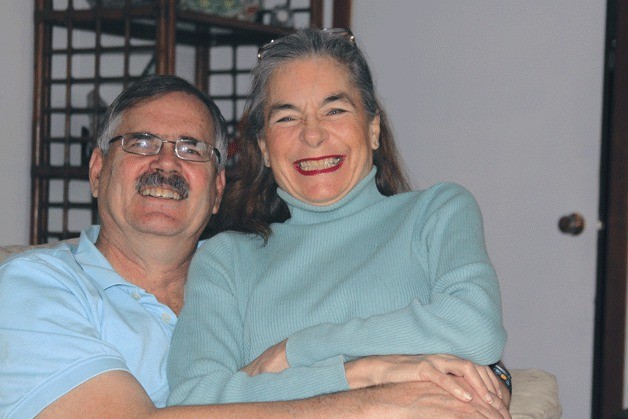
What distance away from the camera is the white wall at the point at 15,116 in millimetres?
3068

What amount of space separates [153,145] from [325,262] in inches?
17.0

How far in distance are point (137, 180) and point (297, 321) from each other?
1.46ft

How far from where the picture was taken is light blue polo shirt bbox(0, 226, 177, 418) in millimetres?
1469

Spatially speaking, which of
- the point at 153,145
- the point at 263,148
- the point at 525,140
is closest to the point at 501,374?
the point at 263,148

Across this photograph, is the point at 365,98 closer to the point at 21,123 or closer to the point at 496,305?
the point at 496,305

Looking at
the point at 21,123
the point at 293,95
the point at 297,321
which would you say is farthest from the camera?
the point at 21,123

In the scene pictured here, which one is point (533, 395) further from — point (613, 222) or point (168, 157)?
point (613, 222)

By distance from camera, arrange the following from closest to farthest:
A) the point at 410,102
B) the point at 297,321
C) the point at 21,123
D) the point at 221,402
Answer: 1. the point at 221,402
2. the point at 297,321
3. the point at 21,123
4. the point at 410,102

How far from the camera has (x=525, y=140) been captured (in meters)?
3.26

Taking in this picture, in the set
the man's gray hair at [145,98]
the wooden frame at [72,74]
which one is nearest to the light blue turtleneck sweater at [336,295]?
the man's gray hair at [145,98]

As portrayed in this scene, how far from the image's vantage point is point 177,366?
164 centimetres

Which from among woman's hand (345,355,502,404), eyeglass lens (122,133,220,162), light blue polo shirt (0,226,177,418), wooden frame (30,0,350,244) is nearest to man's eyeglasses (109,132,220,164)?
eyeglass lens (122,133,220,162)

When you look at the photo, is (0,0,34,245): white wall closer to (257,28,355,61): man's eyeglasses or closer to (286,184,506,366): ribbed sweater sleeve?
(257,28,355,61): man's eyeglasses

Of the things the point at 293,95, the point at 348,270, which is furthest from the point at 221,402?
the point at 293,95
